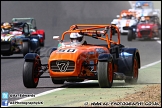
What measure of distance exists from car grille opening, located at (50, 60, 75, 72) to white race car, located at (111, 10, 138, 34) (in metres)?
22.4

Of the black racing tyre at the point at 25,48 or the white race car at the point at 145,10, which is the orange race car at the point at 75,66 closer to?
the black racing tyre at the point at 25,48

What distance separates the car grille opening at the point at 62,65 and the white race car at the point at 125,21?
880 inches

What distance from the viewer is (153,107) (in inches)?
356

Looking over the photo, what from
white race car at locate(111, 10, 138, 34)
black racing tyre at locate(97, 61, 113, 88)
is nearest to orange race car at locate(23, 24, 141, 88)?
black racing tyre at locate(97, 61, 113, 88)

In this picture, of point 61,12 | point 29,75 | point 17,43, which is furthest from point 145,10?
point 29,75

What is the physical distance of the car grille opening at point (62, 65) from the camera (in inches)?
499

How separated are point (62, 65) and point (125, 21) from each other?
78.1 ft

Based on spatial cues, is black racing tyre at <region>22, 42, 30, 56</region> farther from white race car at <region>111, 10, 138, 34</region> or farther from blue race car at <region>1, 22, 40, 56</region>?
white race car at <region>111, 10, 138, 34</region>

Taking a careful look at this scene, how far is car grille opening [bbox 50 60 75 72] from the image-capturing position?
12680 millimetres

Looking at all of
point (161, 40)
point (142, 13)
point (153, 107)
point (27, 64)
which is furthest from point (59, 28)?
point (153, 107)

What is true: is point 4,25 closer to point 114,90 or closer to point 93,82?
point 93,82

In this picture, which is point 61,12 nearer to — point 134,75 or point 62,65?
point 134,75

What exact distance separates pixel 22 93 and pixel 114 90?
5.82 ft

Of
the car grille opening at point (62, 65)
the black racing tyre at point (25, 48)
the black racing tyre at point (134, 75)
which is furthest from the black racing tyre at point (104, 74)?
the black racing tyre at point (25, 48)
